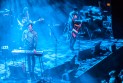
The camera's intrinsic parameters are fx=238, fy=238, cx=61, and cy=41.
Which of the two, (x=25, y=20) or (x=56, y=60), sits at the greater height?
(x=25, y=20)

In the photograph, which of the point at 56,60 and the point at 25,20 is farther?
the point at 56,60

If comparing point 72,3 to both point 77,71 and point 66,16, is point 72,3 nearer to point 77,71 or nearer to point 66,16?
point 66,16

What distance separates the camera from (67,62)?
10820mm

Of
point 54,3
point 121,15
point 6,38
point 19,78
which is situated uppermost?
point 54,3

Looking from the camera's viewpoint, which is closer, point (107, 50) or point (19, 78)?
point (19, 78)

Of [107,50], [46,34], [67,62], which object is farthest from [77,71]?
[46,34]

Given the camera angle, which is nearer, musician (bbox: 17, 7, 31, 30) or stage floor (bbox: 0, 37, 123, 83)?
musician (bbox: 17, 7, 31, 30)

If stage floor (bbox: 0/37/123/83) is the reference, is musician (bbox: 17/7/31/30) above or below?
above

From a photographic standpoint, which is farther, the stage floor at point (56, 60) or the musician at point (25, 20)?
the stage floor at point (56, 60)

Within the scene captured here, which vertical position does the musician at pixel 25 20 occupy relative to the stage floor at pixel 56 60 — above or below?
above

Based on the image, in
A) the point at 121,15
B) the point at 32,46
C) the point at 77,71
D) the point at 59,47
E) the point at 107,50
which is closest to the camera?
the point at 32,46

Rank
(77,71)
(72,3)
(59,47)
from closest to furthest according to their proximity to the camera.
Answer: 1. (77,71)
2. (59,47)
3. (72,3)

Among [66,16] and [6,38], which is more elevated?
[66,16]

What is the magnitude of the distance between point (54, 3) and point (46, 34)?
3556 millimetres
